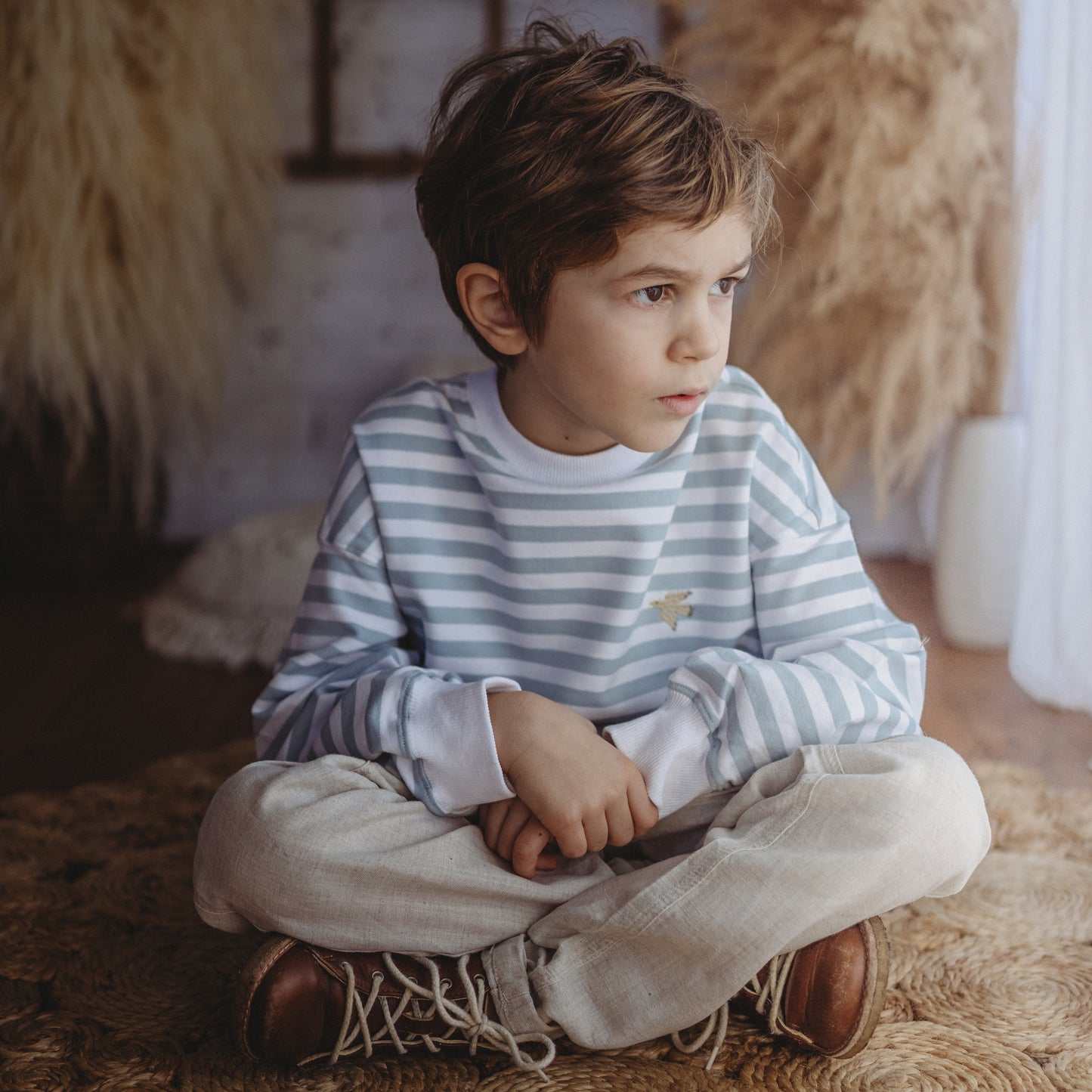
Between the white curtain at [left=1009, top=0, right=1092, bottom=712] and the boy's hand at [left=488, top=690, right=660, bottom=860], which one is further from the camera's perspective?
the white curtain at [left=1009, top=0, right=1092, bottom=712]

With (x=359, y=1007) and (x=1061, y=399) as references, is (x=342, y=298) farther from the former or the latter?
(x=359, y=1007)

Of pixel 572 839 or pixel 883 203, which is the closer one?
pixel 572 839

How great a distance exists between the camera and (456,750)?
80 centimetres

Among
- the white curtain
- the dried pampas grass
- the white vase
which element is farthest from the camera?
the white vase

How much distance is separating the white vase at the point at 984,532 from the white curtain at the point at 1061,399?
0.57 ft

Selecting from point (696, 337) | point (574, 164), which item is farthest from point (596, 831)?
point (574, 164)

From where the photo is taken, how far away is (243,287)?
222cm

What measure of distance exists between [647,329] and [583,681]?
29cm

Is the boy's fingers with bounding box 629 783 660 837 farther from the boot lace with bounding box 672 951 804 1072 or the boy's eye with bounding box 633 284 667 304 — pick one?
the boy's eye with bounding box 633 284 667 304

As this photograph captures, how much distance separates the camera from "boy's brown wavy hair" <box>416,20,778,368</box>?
2.58ft

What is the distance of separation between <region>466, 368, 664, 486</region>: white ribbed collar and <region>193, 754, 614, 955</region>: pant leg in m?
0.28

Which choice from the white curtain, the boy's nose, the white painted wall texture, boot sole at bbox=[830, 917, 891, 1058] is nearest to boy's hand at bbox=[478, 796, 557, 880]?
boot sole at bbox=[830, 917, 891, 1058]

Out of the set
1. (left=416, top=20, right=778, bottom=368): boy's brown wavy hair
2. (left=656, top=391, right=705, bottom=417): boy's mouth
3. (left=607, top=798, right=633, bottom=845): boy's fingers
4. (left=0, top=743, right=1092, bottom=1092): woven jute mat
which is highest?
(left=416, top=20, right=778, bottom=368): boy's brown wavy hair

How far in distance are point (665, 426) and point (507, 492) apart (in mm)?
150
